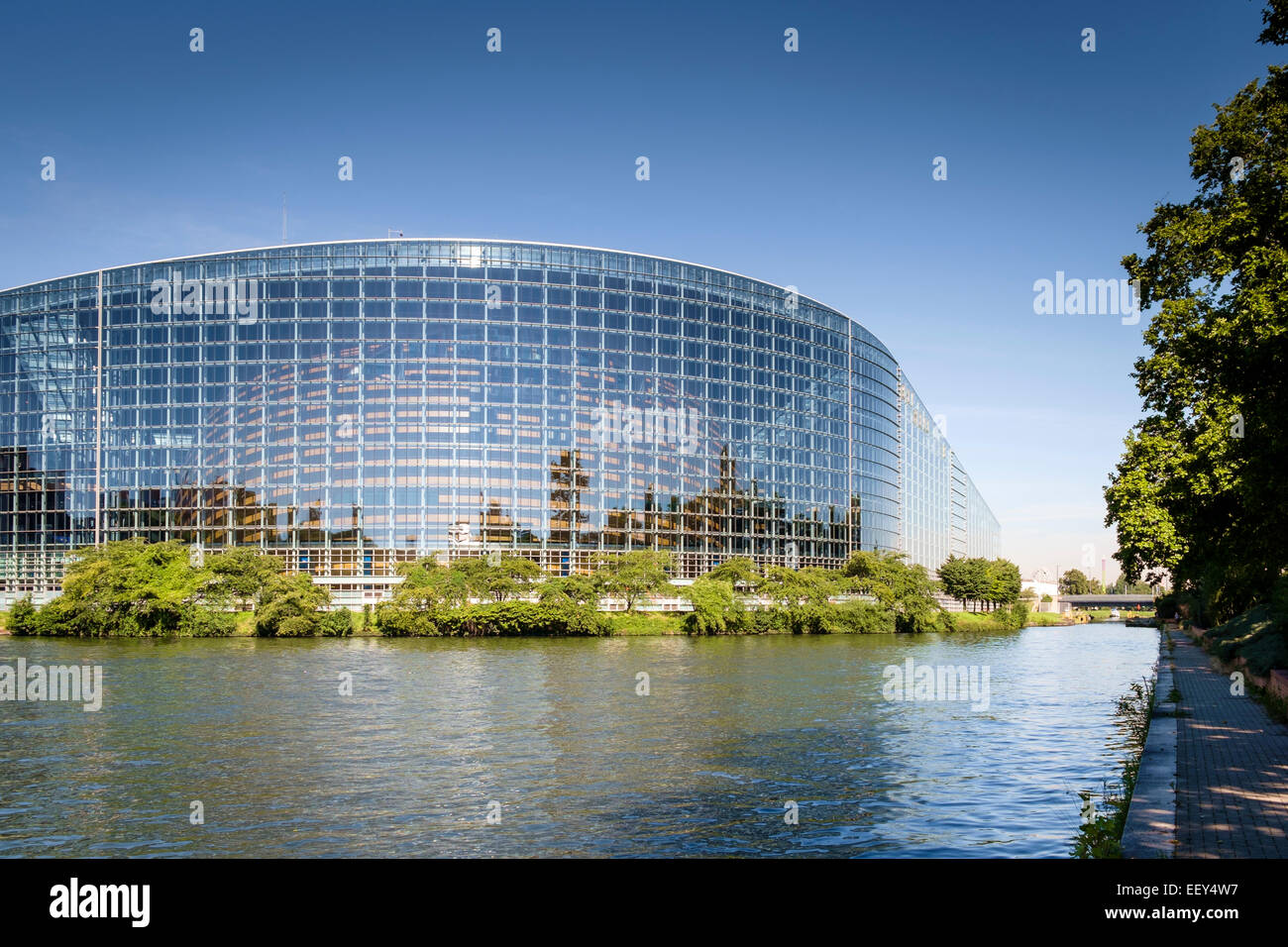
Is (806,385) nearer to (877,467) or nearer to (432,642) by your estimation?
(877,467)

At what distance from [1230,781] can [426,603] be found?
85.6 metres

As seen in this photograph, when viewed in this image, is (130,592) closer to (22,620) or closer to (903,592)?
(22,620)

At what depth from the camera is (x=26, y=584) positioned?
135625mm

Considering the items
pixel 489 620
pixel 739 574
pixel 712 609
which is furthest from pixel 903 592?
pixel 489 620

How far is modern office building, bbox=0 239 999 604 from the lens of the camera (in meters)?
129

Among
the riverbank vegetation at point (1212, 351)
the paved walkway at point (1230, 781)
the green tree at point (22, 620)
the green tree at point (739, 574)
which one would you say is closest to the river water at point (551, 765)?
the paved walkway at point (1230, 781)

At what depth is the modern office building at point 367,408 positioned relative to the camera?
129 m

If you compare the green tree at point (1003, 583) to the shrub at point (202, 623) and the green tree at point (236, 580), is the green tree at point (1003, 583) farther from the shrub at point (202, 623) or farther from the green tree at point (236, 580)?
the shrub at point (202, 623)

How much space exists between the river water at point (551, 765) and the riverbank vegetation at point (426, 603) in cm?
4161

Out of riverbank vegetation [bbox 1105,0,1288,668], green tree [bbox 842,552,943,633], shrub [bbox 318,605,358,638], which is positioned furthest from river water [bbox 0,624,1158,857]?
green tree [bbox 842,552,943,633]

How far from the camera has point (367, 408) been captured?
425ft

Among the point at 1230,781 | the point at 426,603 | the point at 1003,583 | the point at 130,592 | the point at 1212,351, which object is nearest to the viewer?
the point at 1230,781
